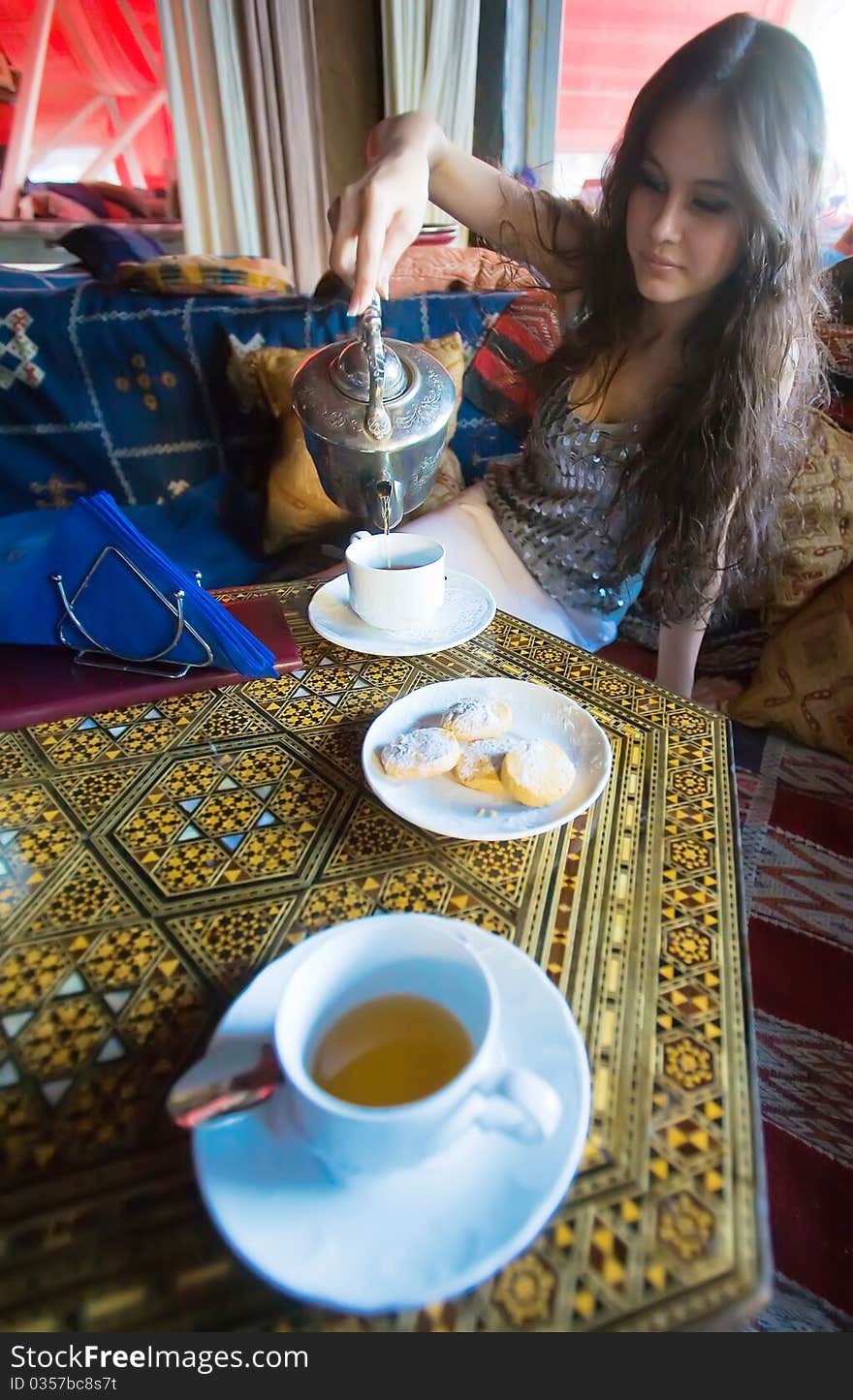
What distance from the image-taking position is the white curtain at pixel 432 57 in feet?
8.05

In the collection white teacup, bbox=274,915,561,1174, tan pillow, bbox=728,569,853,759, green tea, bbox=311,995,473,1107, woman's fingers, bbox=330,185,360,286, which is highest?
woman's fingers, bbox=330,185,360,286

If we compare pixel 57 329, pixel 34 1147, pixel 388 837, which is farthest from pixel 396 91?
pixel 34 1147

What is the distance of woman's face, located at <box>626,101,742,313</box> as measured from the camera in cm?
82

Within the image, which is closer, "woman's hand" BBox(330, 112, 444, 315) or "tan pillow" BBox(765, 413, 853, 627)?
"woman's hand" BBox(330, 112, 444, 315)

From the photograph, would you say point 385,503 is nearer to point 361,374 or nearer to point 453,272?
point 361,374

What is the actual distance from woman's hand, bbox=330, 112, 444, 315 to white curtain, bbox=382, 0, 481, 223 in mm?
1944

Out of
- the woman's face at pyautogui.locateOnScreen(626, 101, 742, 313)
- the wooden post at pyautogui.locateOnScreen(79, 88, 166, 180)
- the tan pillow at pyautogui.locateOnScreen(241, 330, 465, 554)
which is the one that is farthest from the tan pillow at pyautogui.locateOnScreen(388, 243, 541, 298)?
the wooden post at pyautogui.locateOnScreen(79, 88, 166, 180)

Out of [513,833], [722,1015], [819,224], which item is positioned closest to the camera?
[722,1015]

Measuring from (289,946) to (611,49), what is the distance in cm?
343

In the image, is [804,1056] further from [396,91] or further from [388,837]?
[396,91]

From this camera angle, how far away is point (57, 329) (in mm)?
1456

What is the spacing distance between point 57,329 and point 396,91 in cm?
187

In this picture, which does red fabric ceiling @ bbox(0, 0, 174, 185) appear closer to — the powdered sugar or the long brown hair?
the long brown hair

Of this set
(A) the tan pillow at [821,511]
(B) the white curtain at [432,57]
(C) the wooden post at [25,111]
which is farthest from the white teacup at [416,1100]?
(C) the wooden post at [25,111]
